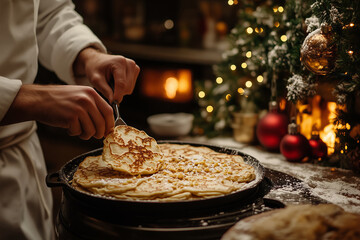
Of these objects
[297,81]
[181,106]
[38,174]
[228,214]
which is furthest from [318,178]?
[181,106]

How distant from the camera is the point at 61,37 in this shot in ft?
5.73

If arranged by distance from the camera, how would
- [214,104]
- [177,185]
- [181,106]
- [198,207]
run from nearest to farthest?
[198,207] → [177,185] → [214,104] → [181,106]

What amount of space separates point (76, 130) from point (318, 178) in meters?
1.02

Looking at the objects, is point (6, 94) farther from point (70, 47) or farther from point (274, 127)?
point (274, 127)

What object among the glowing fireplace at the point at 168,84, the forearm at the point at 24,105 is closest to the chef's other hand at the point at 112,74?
the forearm at the point at 24,105

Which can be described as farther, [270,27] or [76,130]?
[270,27]

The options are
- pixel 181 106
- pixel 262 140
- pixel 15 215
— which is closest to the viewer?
pixel 15 215

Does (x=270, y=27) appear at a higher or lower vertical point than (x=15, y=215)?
higher

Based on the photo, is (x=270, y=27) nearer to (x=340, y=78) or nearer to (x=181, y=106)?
(x=340, y=78)

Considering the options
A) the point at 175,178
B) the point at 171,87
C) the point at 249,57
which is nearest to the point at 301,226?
the point at 175,178

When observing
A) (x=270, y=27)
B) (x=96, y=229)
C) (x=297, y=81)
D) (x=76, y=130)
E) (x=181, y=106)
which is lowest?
(x=181, y=106)

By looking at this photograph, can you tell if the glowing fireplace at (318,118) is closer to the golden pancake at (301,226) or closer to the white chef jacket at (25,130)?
the golden pancake at (301,226)

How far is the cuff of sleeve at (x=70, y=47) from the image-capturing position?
5.55 ft

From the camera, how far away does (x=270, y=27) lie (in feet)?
6.95
